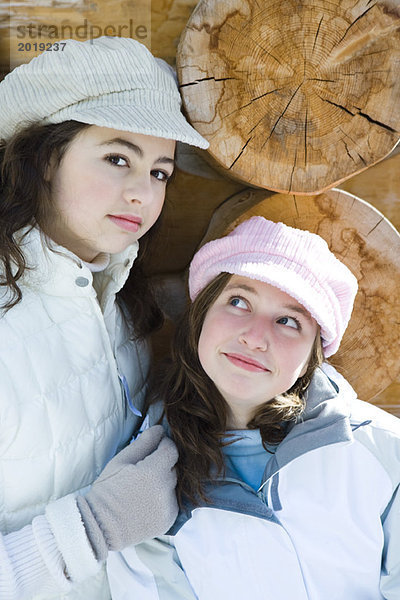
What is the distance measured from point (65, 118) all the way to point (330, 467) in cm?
119

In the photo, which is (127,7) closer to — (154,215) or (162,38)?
(162,38)

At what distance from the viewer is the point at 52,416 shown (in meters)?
1.65

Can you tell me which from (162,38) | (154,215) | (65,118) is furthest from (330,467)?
(162,38)

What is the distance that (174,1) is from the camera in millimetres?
1974

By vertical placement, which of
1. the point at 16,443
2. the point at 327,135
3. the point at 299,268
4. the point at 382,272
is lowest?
the point at 16,443

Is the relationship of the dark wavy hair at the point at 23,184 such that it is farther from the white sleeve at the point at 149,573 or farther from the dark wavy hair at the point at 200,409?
the white sleeve at the point at 149,573

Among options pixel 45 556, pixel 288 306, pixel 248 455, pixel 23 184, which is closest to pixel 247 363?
pixel 288 306

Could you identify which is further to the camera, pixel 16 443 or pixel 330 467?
pixel 330 467

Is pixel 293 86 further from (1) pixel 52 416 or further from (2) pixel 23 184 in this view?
(1) pixel 52 416

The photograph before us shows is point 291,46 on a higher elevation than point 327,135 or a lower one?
higher

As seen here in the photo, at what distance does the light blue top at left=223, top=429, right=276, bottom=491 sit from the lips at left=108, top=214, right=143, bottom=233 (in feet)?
2.24

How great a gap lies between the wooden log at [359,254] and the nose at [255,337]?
0.48 meters

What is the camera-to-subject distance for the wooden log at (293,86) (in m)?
1.79

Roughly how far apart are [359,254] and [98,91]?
3.31 ft
